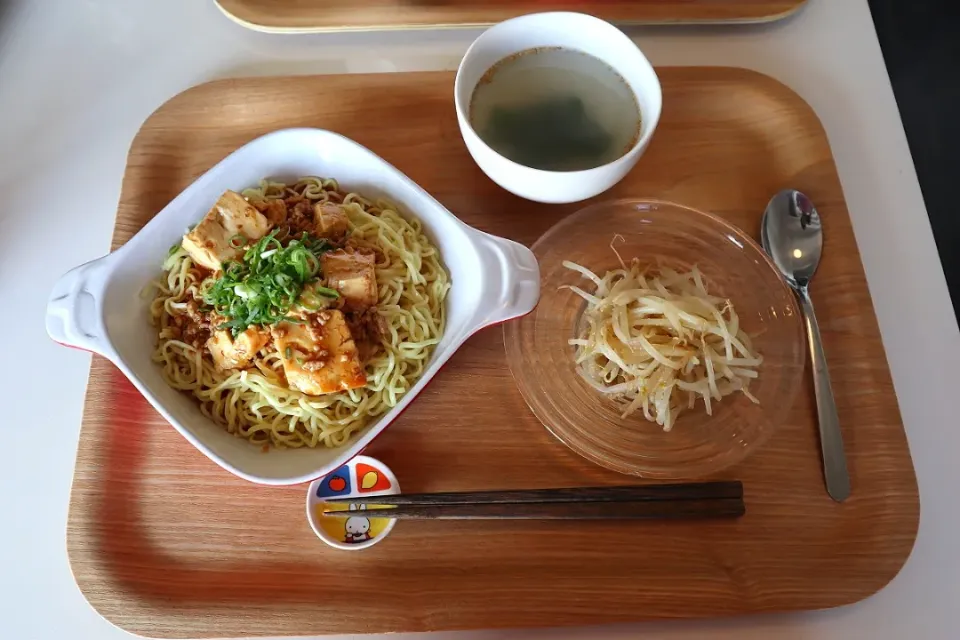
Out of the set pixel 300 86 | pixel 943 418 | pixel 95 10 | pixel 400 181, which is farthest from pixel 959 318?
pixel 95 10

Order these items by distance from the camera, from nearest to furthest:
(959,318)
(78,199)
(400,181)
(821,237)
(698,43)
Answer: (400,181)
(821,237)
(78,199)
(698,43)
(959,318)

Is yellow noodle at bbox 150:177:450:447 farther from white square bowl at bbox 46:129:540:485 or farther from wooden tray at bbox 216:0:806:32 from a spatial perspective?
wooden tray at bbox 216:0:806:32

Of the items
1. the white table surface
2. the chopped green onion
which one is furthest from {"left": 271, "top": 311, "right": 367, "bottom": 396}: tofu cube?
the white table surface

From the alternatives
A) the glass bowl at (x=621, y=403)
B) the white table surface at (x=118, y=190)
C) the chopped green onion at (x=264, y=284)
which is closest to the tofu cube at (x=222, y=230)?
the chopped green onion at (x=264, y=284)

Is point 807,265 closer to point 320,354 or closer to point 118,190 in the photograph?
point 320,354

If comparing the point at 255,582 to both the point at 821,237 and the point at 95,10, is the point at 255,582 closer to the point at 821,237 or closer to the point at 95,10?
the point at 821,237

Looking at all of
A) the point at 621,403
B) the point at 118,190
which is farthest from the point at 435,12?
the point at 621,403
